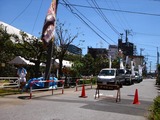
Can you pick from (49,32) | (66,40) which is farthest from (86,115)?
(66,40)

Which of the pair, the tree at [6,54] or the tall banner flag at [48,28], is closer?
the tall banner flag at [48,28]

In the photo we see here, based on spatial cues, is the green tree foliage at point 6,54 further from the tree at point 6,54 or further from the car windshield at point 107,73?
the car windshield at point 107,73

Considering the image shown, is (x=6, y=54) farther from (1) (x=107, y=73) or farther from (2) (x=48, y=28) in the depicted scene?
(2) (x=48, y=28)

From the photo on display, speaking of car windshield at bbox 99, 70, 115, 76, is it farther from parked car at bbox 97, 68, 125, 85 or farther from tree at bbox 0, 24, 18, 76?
tree at bbox 0, 24, 18, 76

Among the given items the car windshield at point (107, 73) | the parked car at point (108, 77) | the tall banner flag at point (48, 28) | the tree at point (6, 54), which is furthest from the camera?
the tree at point (6, 54)

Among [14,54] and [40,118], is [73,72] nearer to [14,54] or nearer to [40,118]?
[14,54]

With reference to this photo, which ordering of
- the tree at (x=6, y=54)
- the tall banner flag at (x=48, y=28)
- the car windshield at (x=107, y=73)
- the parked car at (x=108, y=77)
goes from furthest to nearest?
the tree at (x=6, y=54) < the car windshield at (x=107, y=73) < the parked car at (x=108, y=77) < the tall banner flag at (x=48, y=28)

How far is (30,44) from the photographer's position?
107 feet

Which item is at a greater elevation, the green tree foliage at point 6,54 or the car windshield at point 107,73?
the green tree foliage at point 6,54

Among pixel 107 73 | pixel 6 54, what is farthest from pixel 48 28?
pixel 6 54

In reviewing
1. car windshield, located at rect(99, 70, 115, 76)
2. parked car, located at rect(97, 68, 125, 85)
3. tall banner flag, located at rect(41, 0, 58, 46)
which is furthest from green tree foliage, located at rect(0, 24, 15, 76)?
tall banner flag, located at rect(41, 0, 58, 46)

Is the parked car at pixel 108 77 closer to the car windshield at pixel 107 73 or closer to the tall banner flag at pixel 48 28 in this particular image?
the car windshield at pixel 107 73

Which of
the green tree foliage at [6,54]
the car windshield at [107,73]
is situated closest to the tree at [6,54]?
the green tree foliage at [6,54]

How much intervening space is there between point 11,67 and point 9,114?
91.1 ft
